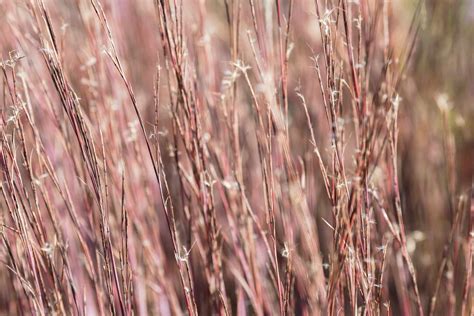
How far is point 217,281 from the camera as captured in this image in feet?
3.05

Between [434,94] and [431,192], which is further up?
[434,94]

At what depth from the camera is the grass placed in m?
0.79

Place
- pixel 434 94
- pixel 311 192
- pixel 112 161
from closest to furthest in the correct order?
pixel 112 161 → pixel 311 192 → pixel 434 94

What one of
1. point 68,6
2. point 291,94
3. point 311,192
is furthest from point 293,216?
point 68,6

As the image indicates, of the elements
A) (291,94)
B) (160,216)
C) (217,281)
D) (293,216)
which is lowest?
(217,281)

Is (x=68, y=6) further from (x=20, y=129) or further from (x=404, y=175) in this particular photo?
(x=404, y=175)

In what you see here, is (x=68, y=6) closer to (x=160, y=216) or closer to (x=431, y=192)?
(x=160, y=216)

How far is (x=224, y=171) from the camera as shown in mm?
1092

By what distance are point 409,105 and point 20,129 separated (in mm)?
1179

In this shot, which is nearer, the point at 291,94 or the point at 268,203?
the point at 268,203

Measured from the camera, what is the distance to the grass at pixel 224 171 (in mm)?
790

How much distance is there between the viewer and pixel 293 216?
4.40 feet

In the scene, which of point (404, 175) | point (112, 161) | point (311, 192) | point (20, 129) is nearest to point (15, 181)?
point (20, 129)

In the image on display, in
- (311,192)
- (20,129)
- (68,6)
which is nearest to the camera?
(20,129)
